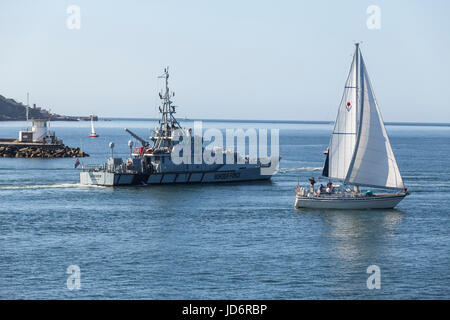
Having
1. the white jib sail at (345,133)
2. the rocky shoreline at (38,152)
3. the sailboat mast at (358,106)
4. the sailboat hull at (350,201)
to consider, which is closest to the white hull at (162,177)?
the sailboat hull at (350,201)

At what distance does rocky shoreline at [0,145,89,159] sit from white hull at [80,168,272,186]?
55290 millimetres

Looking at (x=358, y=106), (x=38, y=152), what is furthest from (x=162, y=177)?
(x=38, y=152)

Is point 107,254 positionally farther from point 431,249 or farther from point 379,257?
point 431,249

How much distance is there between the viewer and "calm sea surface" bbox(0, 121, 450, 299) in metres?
37.6

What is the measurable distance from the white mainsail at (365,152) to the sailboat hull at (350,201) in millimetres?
1110

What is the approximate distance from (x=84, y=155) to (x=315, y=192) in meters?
78.9

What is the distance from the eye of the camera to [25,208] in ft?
207

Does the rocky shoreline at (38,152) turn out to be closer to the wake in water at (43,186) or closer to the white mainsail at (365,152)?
the wake in water at (43,186)

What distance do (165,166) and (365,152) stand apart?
27.7 m

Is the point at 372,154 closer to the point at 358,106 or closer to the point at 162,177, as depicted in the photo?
the point at 358,106

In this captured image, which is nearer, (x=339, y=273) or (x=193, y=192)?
(x=339, y=273)

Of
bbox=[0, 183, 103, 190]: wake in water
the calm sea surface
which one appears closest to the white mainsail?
the calm sea surface

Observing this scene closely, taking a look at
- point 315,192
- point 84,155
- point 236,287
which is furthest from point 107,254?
point 84,155

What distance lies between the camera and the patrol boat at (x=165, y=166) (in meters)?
80.8
